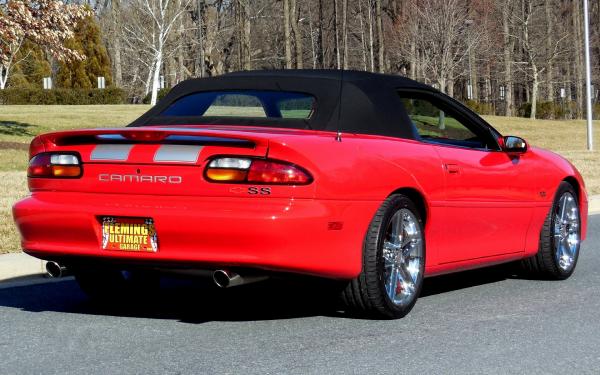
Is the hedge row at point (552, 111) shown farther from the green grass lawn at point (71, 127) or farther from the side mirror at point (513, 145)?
the side mirror at point (513, 145)

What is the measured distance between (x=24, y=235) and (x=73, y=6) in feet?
75.0

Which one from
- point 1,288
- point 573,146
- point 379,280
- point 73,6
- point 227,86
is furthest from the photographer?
point 573,146

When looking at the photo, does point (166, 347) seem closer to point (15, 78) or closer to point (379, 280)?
point (379, 280)

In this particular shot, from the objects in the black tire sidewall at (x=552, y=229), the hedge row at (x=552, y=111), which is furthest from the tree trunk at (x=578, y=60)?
the black tire sidewall at (x=552, y=229)

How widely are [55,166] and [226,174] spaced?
1096mm

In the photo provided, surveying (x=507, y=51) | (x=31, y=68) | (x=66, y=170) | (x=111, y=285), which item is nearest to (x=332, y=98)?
(x=66, y=170)

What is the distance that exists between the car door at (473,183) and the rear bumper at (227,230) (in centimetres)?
104

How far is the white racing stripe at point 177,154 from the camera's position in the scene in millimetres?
6023

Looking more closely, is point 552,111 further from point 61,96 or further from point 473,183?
point 473,183

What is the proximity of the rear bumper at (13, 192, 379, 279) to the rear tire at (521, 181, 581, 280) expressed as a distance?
2.43 meters

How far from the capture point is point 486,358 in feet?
18.1

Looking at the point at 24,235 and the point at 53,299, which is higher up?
the point at 24,235

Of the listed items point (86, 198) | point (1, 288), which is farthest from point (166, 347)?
point (1, 288)

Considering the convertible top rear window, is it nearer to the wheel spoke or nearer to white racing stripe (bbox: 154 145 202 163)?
white racing stripe (bbox: 154 145 202 163)
